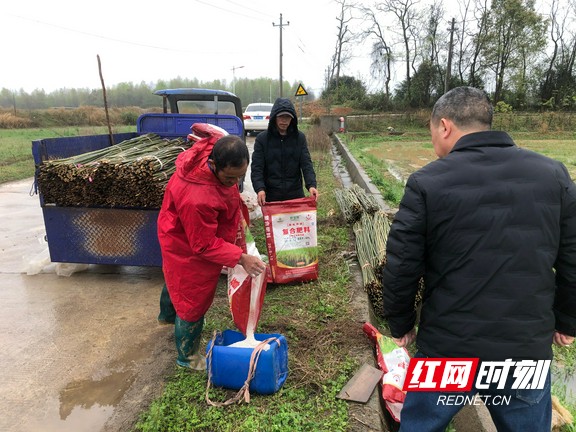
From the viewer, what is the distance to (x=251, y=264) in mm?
2355

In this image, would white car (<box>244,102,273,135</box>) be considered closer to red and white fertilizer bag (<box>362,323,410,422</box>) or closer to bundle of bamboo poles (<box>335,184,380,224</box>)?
bundle of bamboo poles (<box>335,184,380,224</box>)

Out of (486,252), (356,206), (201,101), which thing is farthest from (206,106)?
(486,252)

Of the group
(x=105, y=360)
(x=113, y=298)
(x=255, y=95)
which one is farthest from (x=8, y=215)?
(x=255, y=95)

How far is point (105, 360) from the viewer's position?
2.93 metres

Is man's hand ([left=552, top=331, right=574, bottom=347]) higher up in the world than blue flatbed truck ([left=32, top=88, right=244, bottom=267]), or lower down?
higher up

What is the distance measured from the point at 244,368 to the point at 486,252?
4.95 feet

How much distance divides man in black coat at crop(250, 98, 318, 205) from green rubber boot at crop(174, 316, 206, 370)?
1590 mm

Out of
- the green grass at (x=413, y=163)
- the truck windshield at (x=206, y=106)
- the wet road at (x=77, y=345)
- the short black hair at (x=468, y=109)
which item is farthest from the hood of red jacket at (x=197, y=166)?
the truck windshield at (x=206, y=106)

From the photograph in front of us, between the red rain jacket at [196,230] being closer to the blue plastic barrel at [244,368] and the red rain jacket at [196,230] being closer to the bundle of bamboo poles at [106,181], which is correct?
the blue plastic barrel at [244,368]

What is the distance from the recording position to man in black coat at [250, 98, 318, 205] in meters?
3.94

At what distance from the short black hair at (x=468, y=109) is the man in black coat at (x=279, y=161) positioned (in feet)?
7.84

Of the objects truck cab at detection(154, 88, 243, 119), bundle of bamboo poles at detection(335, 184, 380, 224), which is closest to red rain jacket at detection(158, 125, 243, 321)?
bundle of bamboo poles at detection(335, 184, 380, 224)

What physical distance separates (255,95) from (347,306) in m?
73.2

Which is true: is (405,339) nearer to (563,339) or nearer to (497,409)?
(497,409)
